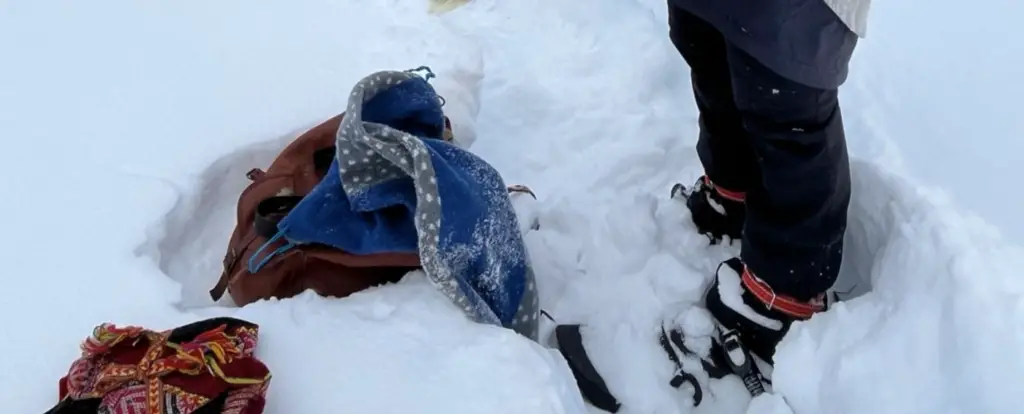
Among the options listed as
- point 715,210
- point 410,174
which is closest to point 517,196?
point 715,210

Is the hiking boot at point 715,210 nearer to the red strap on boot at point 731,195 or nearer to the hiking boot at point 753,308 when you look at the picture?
the red strap on boot at point 731,195

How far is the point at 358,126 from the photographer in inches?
45.3

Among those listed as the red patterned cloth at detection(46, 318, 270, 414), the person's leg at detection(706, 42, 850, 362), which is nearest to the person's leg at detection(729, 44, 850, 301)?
the person's leg at detection(706, 42, 850, 362)

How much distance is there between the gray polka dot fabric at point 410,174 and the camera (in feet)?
3.55

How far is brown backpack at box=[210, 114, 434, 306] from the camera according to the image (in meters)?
1.21

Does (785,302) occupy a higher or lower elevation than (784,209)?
lower

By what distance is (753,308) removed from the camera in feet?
4.03

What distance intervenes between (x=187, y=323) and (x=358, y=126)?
375mm

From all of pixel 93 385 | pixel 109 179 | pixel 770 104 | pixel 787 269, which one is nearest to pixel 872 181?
pixel 787 269

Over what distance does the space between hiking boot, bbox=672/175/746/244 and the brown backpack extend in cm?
52

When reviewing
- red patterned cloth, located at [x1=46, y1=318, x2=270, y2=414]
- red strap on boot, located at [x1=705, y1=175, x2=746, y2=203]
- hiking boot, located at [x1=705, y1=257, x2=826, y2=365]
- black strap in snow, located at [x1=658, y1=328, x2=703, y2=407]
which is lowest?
black strap in snow, located at [x1=658, y1=328, x2=703, y2=407]

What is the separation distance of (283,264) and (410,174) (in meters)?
0.27

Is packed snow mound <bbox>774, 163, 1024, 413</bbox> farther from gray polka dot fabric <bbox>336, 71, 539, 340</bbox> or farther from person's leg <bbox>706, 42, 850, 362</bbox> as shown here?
gray polka dot fabric <bbox>336, 71, 539, 340</bbox>

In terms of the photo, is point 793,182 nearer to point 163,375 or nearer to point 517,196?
point 517,196
